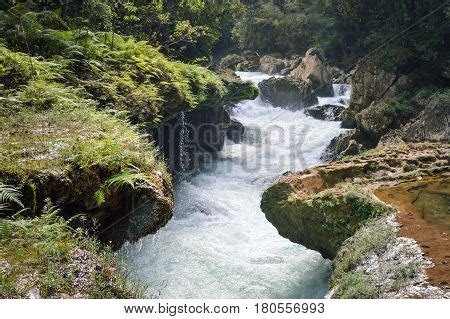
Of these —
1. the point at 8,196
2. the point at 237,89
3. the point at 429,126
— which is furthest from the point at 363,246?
the point at 237,89

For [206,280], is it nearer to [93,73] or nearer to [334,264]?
[334,264]

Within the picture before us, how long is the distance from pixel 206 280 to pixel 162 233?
2.58 meters

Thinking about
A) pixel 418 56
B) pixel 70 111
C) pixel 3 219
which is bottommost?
pixel 3 219

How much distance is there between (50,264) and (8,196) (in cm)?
81

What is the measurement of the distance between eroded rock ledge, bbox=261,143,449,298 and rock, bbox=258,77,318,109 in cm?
1328

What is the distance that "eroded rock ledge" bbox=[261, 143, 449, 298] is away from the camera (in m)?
4.54

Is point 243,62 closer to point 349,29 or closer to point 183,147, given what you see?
point 349,29

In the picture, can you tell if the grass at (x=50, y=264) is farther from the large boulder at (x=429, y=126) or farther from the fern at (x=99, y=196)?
the large boulder at (x=429, y=126)

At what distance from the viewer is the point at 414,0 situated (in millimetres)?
15195

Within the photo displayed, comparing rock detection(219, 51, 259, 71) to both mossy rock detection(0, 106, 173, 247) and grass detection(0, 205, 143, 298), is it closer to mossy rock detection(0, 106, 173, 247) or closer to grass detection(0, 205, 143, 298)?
mossy rock detection(0, 106, 173, 247)

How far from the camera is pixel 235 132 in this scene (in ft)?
62.7

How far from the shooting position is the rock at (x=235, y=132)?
18953 mm

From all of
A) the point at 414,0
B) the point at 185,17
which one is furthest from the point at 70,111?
the point at 414,0

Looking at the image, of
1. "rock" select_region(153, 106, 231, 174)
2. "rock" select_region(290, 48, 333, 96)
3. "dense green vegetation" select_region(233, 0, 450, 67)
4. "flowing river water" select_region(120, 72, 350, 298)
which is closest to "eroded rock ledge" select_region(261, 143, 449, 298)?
"flowing river water" select_region(120, 72, 350, 298)
